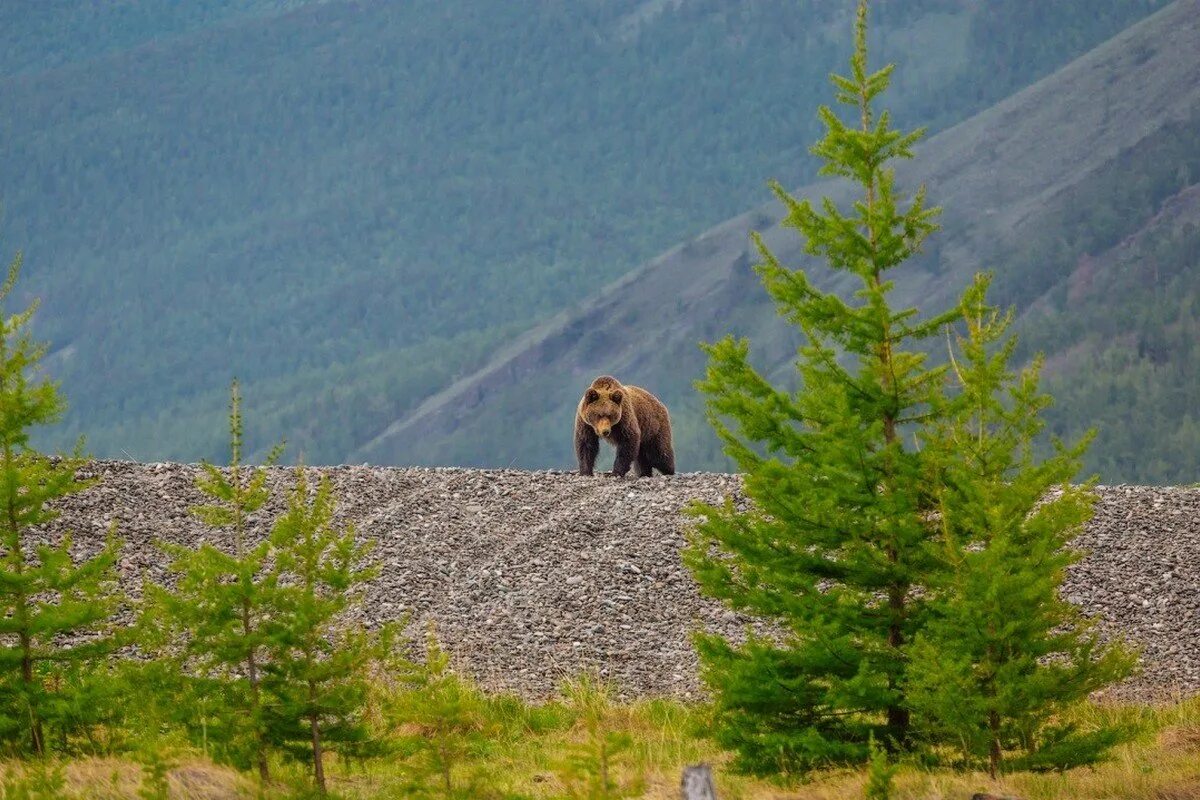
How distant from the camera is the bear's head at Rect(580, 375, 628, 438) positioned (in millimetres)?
20562

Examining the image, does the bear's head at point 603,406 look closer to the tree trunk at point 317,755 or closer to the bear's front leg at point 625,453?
the bear's front leg at point 625,453

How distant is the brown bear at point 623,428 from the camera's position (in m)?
20.7

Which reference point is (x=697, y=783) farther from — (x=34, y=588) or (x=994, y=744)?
(x=34, y=588)

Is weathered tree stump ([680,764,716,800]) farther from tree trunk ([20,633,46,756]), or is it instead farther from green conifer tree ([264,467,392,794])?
tree trunk ([20,633,46,756])

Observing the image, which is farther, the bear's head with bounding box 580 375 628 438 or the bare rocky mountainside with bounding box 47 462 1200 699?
the bear's head with bounding box 580 375 628 438

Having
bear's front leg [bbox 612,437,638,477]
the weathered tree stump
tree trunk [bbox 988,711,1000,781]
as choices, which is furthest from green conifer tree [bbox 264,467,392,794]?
bear's front leg [bbox 612,437,638,477]

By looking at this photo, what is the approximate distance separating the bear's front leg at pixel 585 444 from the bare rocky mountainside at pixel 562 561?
0.29 meters

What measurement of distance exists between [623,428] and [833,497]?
10.7 m

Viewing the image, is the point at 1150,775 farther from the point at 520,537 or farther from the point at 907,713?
the point at 520,537

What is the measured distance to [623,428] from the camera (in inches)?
838

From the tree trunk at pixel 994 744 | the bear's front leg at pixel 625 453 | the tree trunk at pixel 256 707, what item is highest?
the bear's front leg at pixel 625 453

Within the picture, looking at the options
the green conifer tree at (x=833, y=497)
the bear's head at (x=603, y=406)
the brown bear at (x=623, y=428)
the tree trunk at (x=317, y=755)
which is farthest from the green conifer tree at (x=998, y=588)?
the bear's head at (x=603, y=406)

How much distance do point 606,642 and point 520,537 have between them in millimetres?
2752

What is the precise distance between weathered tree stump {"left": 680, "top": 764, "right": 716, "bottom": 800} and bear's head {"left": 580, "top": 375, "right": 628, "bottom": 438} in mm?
12266
